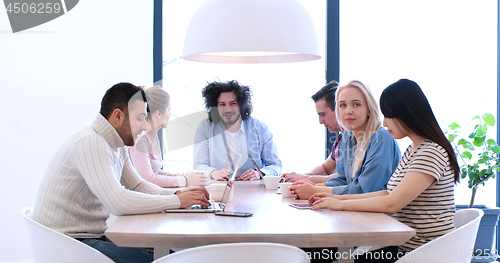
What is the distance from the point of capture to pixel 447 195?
1.71m

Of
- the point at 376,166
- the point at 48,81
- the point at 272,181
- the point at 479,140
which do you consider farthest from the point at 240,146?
the point at 479,140

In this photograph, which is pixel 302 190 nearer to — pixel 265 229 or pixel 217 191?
pixel 217 191

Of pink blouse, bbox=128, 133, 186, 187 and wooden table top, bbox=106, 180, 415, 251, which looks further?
pink blouse, bbox=128, 133, 186, 187

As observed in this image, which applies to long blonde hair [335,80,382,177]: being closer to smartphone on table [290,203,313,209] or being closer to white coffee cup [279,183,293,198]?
white coffee cup [279,183,293,198]

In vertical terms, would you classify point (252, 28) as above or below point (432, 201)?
above

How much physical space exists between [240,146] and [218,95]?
17.9 inches

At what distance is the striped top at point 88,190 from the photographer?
1.63m

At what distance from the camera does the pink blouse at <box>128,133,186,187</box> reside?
2.66 metres

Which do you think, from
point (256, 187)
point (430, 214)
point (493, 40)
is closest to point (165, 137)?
point (256, 187)

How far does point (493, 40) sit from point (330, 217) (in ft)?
10.2

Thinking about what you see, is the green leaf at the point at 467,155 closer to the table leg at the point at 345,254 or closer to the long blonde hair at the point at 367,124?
the long blonde hair at the point at 367,124

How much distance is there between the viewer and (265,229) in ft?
4.52

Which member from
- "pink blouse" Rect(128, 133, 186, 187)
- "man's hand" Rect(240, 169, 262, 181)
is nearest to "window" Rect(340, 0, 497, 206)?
"man's hand" Rect(240, 169, 262, 181)

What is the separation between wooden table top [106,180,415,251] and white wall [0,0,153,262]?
7.35 feet
